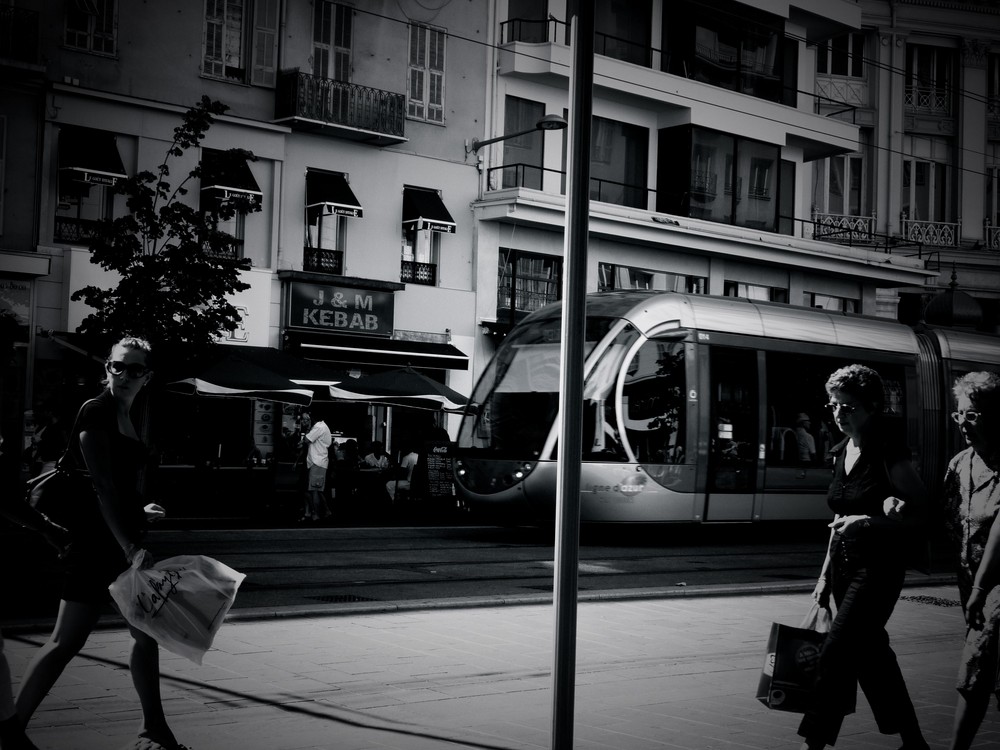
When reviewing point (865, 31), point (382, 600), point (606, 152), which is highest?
→ point (865, 31)

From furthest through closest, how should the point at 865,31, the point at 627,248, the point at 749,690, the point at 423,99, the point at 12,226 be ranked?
the point at 865,31, the point at 627,248, the point at 423,99, the point at 12,226, the point at 749,690

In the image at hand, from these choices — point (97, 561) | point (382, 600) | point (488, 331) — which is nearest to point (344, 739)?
point (97, 561)

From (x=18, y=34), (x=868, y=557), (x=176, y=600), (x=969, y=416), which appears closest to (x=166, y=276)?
(x=18, y=34)

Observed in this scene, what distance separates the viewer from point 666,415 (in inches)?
690

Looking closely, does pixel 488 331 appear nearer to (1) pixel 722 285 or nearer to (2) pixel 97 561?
(1) pixel 722 285

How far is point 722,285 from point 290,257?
12.1 metres

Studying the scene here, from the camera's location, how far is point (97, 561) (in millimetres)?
5203

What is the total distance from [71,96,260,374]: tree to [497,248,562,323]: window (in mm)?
9538

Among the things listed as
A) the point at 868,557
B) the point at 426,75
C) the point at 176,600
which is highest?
the point at 426,75

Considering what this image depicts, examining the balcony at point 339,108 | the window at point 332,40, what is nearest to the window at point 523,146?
the balcony at point 339,108

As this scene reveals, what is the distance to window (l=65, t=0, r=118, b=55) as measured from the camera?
23.8 m

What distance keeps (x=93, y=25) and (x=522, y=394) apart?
1208 centimetres

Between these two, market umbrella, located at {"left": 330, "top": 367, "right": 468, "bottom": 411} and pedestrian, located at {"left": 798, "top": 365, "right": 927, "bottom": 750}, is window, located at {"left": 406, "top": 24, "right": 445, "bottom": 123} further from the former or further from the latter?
pedestrian, located at {"left": 798, "top": 365, "right": 927, "bottom": 750}

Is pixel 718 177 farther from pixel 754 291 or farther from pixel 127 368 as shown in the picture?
pixel 127 368
